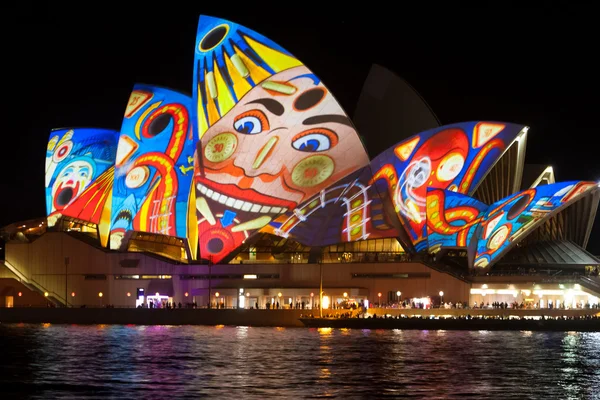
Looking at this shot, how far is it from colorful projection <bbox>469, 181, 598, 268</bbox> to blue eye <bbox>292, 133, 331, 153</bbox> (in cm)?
1187

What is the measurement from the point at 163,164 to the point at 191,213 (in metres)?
4.20

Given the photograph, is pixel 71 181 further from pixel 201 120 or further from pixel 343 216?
pixel 343 216

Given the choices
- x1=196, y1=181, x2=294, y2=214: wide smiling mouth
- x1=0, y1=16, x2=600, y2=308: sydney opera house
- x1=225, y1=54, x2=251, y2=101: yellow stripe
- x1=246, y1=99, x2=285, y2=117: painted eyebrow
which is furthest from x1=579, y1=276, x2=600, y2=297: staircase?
x1=225, y1=54, x2=251, y2=101: yellow stripe

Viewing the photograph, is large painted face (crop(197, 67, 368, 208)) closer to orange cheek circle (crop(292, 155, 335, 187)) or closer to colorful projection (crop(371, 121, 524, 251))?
orange cheek circle (crop(292, 155, 335, 187))

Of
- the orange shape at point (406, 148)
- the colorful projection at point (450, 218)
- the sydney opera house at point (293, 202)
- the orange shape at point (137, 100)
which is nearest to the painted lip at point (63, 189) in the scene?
the sydney opera house at point (293, 202)

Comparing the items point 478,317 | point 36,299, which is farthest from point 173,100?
point 478,317

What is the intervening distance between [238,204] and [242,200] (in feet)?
1.40

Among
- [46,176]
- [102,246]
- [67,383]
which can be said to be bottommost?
[67,383]

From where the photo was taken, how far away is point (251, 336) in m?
61.8

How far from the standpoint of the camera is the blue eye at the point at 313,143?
252 ft

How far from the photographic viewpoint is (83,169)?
87.8 m

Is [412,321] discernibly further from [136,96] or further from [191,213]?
[136,96]

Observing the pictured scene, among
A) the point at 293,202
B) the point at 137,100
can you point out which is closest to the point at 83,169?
the point at 137,100

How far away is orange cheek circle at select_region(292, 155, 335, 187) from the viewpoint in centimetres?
7769
